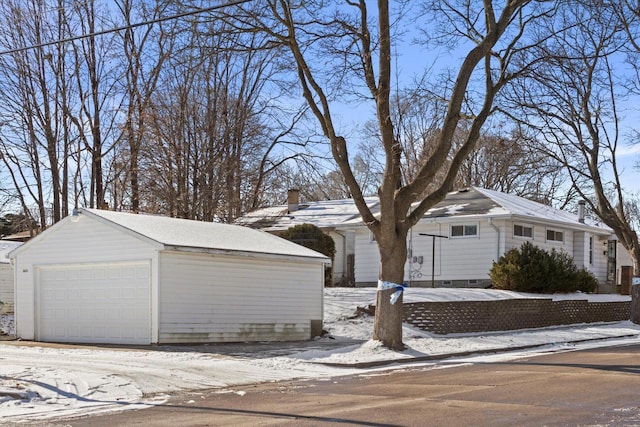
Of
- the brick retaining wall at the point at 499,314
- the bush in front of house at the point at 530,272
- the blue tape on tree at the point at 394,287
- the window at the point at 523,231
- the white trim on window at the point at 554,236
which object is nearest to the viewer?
the blue tape on tree at the point at 394,287

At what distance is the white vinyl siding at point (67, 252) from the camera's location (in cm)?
1991

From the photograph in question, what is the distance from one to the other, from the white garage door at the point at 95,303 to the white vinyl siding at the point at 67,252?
0.24 m

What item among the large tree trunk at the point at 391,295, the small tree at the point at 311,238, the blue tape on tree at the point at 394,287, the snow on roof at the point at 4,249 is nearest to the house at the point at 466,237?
the small tree at the point at 311,238

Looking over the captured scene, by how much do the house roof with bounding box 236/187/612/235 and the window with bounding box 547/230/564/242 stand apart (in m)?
0.57

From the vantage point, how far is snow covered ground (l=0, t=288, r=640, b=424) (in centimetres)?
1112

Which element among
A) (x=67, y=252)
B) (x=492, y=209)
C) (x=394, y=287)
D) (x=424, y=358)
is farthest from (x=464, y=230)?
(x=67, y=252)

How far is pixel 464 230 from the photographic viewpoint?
32031 mm

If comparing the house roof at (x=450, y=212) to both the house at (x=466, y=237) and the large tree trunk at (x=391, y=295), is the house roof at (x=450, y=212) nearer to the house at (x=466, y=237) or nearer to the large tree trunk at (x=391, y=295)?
the house at (x=466, y=237)

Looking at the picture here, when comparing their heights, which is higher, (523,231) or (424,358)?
(523,231)

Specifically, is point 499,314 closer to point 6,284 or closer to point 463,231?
point 463,231

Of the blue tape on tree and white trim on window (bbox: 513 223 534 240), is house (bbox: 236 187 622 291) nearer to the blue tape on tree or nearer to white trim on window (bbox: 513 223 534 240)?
white trim on window (bbox: 513 223 534 240)

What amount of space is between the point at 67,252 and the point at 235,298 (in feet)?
16.5

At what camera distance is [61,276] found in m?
21.8

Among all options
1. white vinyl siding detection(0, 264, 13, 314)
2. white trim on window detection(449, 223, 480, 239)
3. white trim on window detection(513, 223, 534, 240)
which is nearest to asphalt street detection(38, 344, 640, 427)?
white trim on window detection(449, 223, 480, 239)
